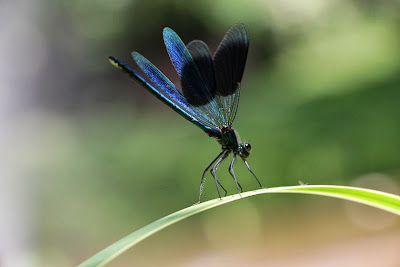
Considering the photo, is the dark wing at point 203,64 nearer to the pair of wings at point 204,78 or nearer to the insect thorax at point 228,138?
the pair of wings at point 204,78

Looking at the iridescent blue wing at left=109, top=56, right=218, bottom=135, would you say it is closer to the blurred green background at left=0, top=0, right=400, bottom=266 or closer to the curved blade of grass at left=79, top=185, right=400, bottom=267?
the curved blade of grass at left=79, top=185, right=400, bottom=267

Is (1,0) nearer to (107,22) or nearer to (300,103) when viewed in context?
(107,22)

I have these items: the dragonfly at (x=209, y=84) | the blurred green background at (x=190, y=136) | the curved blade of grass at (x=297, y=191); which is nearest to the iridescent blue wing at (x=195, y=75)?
A: the dragonfly at (x=209, y=84)

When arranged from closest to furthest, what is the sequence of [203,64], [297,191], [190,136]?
1. [297,191]
2. [203,64]
3. [190,136]

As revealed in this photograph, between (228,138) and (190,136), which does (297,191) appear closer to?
(228,138)

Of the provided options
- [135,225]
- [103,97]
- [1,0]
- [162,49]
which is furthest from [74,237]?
[1,0]

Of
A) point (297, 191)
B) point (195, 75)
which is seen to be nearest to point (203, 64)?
point (195, 75)

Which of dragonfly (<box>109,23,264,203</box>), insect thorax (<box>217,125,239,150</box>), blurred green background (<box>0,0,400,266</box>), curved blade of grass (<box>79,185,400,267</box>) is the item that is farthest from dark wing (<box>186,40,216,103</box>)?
blurred green background (<box>0,0,400,266</box>)

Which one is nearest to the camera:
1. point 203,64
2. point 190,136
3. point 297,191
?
point 297,191
